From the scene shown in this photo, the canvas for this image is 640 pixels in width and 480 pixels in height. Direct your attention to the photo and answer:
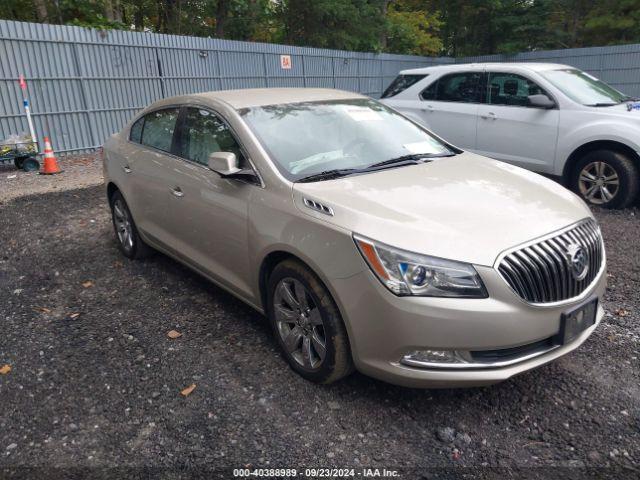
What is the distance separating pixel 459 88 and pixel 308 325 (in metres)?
5.99

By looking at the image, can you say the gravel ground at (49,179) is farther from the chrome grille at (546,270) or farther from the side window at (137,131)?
the chrome grille at (546,270)

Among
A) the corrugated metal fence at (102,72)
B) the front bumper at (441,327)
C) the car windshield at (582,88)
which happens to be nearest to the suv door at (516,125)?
the car windshield at (582,88)

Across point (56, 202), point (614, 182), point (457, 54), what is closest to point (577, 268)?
point (614, 182)

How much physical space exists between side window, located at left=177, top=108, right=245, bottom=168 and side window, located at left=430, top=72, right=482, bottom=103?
16.1ft

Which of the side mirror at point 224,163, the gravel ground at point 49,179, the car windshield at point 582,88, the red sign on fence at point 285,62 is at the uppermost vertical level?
the red sign on fence at point 285,62

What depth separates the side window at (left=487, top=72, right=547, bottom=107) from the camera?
23.0 feet

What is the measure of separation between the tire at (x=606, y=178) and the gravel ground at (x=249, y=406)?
2.31 meters

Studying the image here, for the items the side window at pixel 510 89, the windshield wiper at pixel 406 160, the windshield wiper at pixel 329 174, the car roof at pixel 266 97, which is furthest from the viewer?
the side window at pixel 510 89

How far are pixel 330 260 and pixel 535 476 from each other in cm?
137

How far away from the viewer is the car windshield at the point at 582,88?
666cm

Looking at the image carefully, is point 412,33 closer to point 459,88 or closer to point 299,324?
point 459,88

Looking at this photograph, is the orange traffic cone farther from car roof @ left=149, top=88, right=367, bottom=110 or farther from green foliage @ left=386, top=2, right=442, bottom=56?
green foliage @ left=386, top=2, right=442, bottom=56

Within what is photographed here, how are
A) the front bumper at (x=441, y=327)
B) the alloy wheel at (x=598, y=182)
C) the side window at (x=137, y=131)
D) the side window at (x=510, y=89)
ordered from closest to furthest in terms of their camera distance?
the front bumper at (x=441, y=327) < the side window at (x=137, y=131) < the alloy wheel at (x=598, y=182) < the side window at (x=510, y=89)

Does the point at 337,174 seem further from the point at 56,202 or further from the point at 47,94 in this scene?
the point at 47,94
